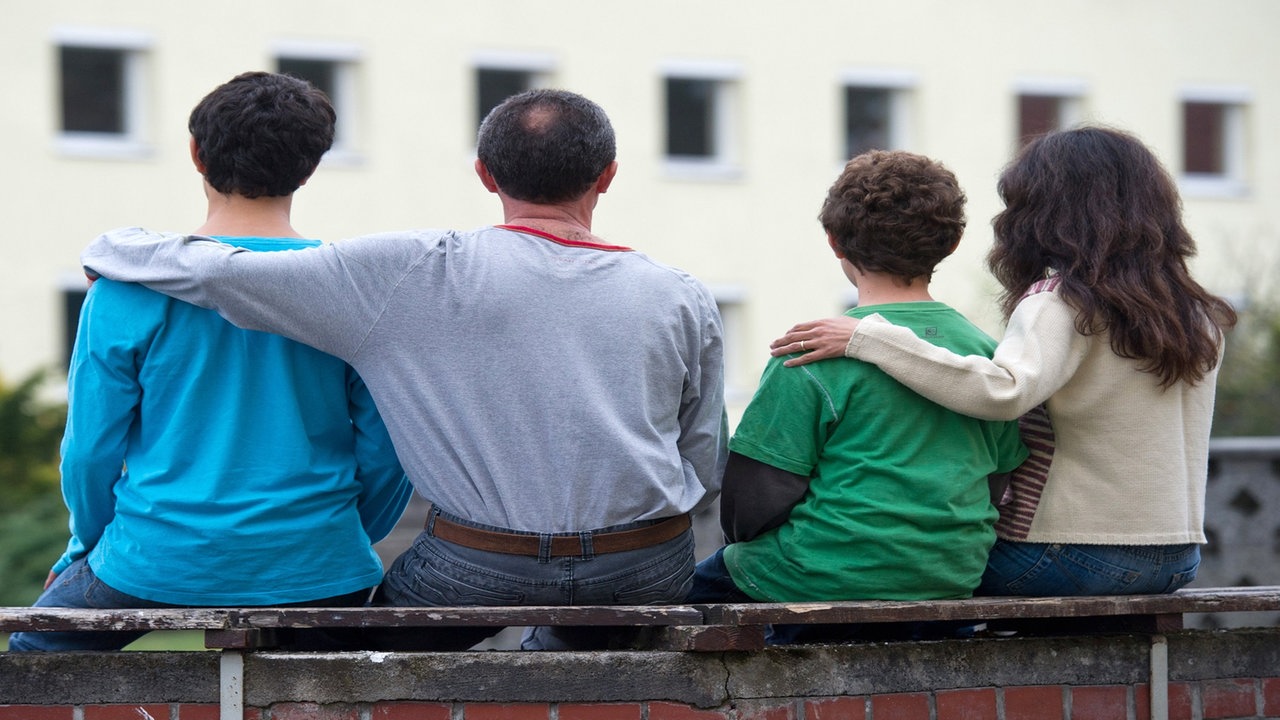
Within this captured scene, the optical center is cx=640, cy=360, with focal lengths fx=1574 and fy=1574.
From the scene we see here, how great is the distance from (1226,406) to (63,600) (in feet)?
30.5

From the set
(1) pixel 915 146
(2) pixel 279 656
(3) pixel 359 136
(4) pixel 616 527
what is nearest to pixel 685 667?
(4) pixel 616 527

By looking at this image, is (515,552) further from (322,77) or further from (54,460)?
(322,77)

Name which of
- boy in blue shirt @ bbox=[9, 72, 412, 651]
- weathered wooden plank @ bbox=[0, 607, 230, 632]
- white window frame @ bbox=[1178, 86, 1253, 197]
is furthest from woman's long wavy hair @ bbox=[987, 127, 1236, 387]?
white window frame @ bbox=[1178, 86, 1253, 197]

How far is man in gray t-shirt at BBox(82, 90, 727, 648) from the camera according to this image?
10.5 feet

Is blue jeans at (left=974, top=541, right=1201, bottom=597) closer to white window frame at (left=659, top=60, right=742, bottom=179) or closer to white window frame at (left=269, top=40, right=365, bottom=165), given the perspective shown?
white window frame at (left=269, top=40, right=365, bottom=165)

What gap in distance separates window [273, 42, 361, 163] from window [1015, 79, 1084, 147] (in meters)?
8.36

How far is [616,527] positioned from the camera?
3.32m

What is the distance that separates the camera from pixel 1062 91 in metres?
20.2

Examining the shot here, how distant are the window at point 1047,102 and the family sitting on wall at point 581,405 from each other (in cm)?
1705

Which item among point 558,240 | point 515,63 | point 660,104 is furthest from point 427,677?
point 660,104

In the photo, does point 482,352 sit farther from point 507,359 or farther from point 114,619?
point 114,619

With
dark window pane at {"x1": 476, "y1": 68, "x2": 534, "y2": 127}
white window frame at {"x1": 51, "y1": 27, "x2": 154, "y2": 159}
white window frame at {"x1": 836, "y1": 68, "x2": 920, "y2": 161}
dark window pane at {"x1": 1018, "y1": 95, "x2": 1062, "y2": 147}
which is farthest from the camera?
dark window pane at {"x1": 1018, "y1": 95, "x2": 1062, "y2": 147}

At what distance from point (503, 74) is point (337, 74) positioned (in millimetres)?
1931

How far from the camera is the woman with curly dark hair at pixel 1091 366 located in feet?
11.1
